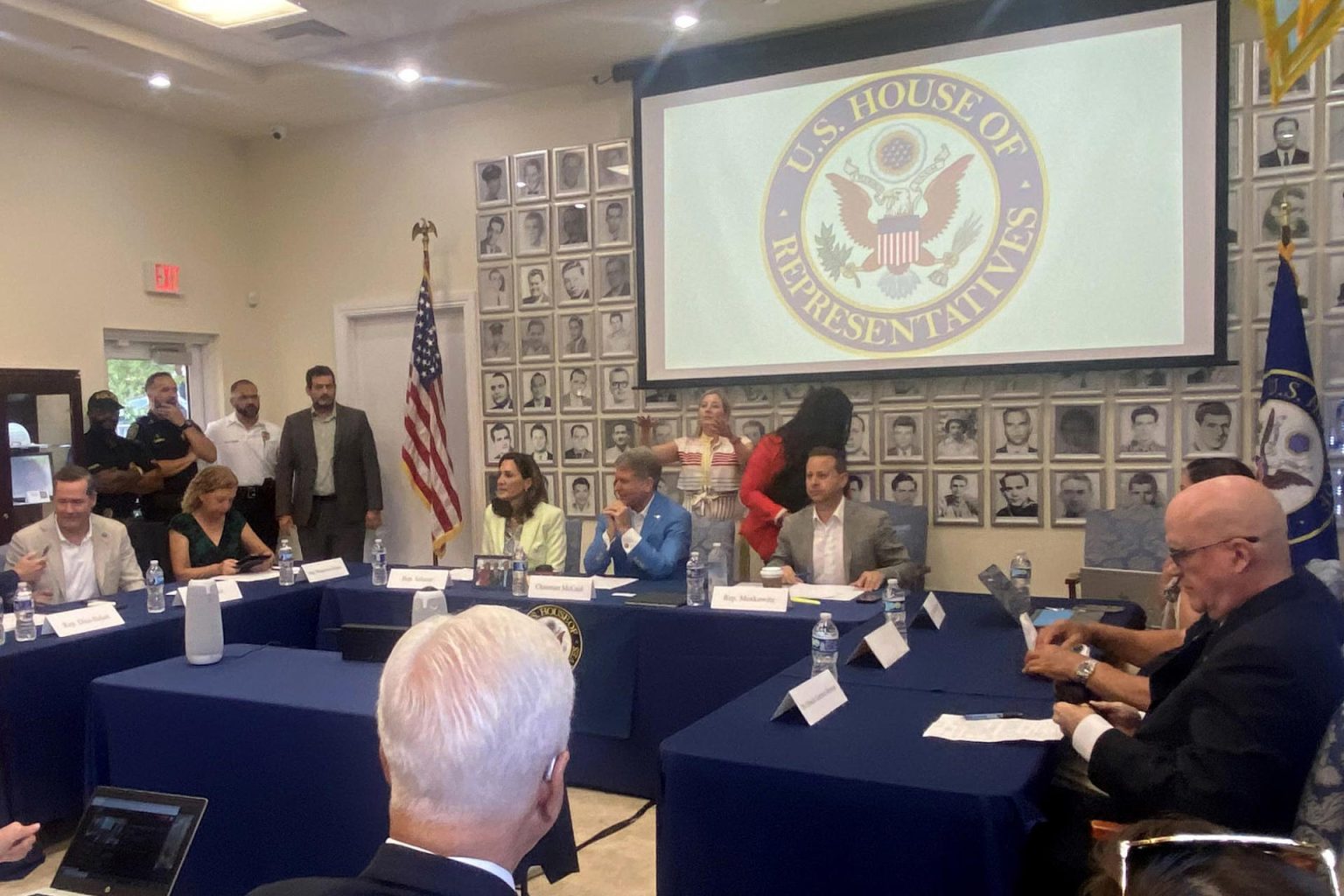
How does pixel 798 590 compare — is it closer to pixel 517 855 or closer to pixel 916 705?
pixel 916 705

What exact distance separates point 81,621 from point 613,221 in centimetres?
348

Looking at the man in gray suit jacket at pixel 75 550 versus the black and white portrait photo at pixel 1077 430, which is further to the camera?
the black and white portrait photo at pixel 1077 430

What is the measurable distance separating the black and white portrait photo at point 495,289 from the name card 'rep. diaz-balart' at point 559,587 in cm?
281

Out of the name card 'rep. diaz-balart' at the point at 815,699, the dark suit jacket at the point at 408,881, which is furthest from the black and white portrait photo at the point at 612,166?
the dark suit jacket at the point at 408,881

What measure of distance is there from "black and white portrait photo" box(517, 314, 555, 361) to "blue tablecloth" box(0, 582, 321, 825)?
9.60 feet

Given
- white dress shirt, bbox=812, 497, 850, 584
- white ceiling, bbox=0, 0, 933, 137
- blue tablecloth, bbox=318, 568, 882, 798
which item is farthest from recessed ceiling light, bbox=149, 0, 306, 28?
white dress shirt, bbox=812, 497, 850, 584

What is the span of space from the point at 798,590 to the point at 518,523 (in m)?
1.40

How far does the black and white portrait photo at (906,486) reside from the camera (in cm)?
498

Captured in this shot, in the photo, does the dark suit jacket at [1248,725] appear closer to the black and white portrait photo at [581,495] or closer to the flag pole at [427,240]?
the black and white portrait photo at [581,495]

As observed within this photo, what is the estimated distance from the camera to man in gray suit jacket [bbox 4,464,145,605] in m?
3.70

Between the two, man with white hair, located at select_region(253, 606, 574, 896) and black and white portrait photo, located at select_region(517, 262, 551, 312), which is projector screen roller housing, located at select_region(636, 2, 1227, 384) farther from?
man with white hair, located at select_region(253, 606, 574, 896)

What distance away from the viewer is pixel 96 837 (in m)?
1.83

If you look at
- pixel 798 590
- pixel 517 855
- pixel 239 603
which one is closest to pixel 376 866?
pixel 517 855

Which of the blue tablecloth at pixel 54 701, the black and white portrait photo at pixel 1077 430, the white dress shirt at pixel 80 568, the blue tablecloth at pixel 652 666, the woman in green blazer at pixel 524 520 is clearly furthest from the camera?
the black and white portrait photo at pixel 1077 430
